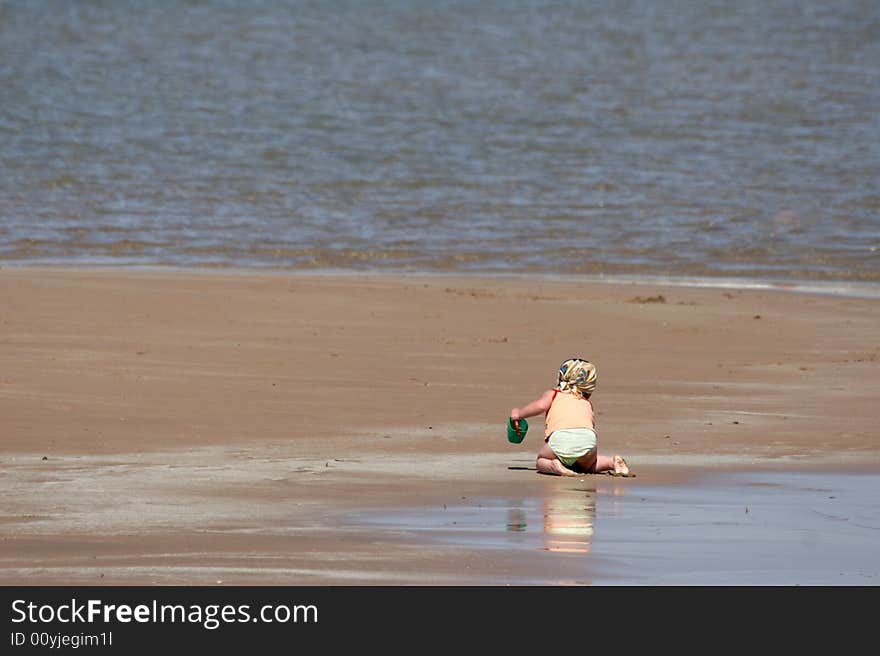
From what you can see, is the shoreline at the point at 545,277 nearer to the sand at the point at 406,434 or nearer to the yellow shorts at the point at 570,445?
the sand at the point at 406,434

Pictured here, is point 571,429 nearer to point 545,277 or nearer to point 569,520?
point 569,520

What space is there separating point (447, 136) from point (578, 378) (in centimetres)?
2869

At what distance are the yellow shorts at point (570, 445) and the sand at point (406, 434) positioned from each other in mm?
201

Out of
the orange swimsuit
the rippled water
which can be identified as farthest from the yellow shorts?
the rippled water

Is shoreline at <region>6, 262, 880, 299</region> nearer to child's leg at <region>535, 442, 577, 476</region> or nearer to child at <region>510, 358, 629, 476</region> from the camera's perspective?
child at <region>510, 358, 629, 476</region>

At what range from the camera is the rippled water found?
2641cm

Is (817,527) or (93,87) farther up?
(93,87)

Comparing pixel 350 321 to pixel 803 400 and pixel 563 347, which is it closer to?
pixel 563 347

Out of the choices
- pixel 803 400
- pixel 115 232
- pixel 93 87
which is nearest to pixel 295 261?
pixel 115 232

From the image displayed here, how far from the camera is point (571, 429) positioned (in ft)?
33.8

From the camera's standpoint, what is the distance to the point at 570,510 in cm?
892

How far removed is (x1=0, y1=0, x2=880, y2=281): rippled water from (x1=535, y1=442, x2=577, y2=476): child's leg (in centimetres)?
1357

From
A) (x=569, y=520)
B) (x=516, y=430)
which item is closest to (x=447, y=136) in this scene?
(x=516, y=430)
